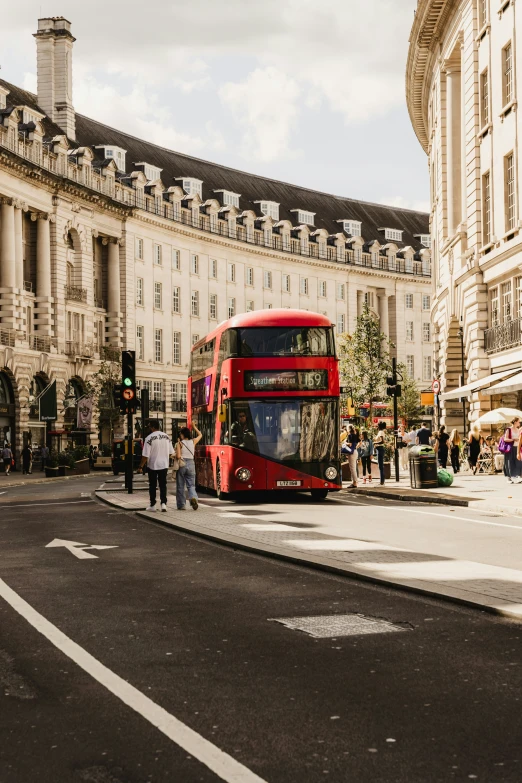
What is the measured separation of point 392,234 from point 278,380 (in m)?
99.6

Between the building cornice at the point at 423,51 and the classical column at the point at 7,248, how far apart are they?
78.5 ft

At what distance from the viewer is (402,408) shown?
99938mm

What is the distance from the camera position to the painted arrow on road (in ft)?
50.4

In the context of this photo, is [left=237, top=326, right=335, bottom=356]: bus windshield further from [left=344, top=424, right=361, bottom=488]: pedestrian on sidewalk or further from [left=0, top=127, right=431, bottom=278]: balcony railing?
[left=0, top=127, right=431, bottom=278]: balcony railing

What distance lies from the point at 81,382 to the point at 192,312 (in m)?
18.8

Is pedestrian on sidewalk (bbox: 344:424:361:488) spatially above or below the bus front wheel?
above

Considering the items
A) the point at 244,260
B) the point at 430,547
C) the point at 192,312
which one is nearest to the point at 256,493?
the point at 430,547

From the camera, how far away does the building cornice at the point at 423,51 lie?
159 feet

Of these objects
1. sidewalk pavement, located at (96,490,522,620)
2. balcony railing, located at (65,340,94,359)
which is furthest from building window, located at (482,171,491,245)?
balcony railing, located at (65,340,94,359)

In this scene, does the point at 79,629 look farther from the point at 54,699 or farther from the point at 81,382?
the point at 81,382

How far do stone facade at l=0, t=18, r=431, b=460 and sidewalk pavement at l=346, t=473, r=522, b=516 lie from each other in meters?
40.3

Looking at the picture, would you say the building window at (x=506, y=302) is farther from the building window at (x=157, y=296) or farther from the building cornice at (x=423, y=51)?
the building window at (x=157, y=296)

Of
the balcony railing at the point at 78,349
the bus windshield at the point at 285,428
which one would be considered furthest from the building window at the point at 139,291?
the bus windshield at the point at 285,428

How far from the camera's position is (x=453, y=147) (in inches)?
2010
